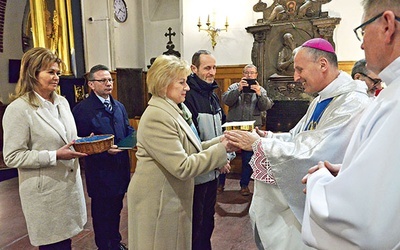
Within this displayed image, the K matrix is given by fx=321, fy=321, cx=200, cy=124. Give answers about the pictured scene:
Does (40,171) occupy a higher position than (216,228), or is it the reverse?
(40,171)

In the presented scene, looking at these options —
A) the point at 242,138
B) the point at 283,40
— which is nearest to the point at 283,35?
the point at 283,40

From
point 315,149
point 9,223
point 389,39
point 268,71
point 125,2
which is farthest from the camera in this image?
point 125,2

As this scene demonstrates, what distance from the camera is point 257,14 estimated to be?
5875mm

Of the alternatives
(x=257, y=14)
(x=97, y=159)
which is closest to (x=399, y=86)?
(x=97, y=159)

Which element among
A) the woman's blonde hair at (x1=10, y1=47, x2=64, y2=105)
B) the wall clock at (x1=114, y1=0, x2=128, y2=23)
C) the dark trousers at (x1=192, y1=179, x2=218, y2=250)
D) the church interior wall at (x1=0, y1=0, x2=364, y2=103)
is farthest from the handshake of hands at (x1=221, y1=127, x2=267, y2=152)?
the wall clock at (x1=114, y1=0, x2=128, y2=23)

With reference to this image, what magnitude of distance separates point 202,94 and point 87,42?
5.02 m

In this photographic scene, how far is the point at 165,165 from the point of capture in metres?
1.66

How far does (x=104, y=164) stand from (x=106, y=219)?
0.47 metres

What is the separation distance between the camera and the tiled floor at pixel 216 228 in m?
3.07

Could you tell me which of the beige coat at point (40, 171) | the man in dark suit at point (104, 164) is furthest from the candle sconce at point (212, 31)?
the beige coat at point (40, 171)

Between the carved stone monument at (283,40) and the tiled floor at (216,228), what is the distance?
6.34ft

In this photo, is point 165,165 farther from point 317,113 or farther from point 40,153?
point 317,113

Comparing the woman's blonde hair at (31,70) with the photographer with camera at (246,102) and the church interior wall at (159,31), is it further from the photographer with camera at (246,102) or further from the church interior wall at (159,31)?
the church interior wall at (159,31)

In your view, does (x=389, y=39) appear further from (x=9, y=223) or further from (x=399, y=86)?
(x=9, y=223)
